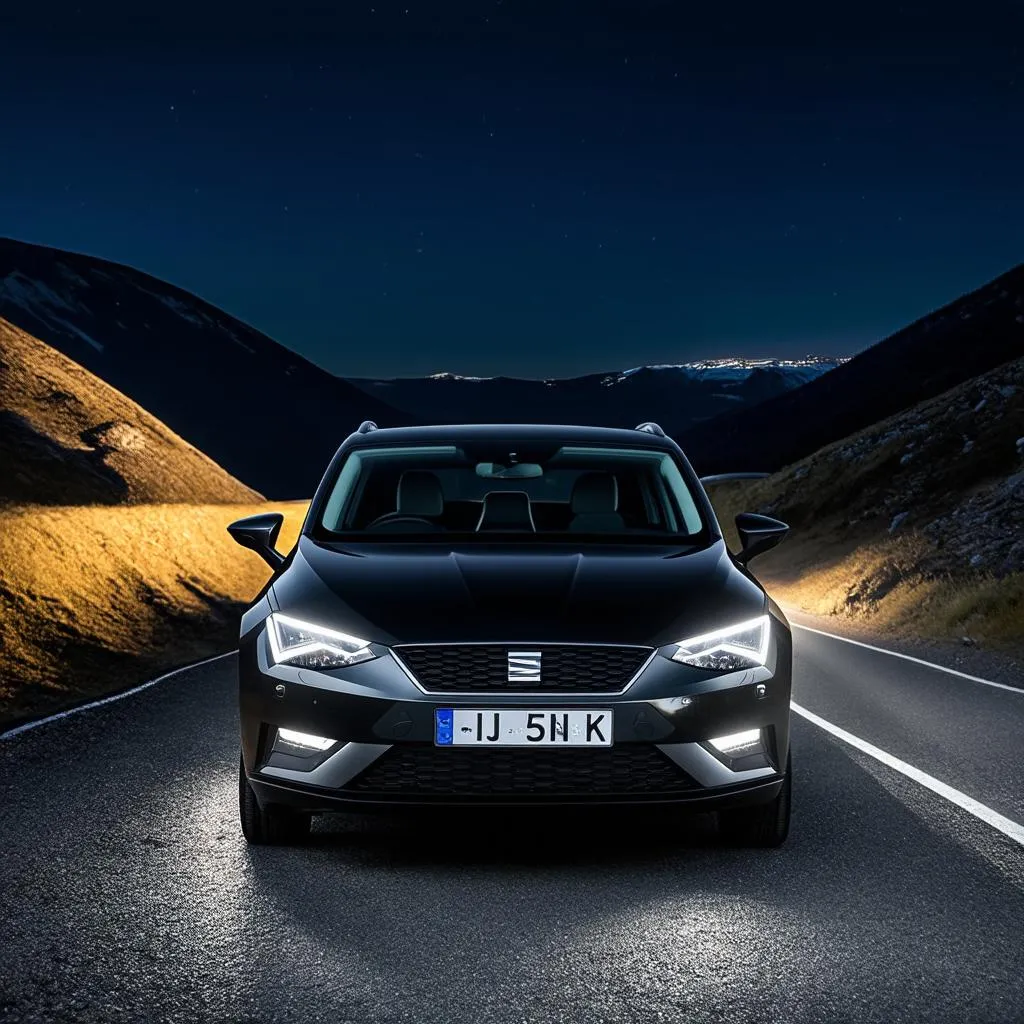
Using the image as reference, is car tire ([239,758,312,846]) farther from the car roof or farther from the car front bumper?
the car roof

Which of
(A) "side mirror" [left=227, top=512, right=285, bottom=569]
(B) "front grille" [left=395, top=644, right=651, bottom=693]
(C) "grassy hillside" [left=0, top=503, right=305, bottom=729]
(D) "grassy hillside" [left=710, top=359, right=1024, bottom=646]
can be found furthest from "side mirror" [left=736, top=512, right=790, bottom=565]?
(D) "grassy hillside" [left=710, top=359, right=1024, bottom=646]

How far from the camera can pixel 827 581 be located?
42094mm

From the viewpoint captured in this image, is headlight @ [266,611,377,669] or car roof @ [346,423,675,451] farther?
car roof @ [346,423,675,451]

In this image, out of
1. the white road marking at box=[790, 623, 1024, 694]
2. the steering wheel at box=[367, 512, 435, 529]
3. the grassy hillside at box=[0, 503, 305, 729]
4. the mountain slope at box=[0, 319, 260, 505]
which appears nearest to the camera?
the steering wheel at box=[367, 512, 435, 529]

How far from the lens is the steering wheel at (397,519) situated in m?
6.58

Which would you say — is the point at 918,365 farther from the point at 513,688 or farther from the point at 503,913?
the point at 503,913

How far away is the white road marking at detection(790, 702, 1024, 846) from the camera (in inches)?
236

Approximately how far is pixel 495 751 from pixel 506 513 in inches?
77.0

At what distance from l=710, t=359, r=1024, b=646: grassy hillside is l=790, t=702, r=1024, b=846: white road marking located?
1142 centimetres

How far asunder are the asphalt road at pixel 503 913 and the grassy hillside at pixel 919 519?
48.9ft

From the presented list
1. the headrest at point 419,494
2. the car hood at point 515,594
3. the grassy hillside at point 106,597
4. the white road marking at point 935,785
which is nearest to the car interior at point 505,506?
the headrest at point 419,494

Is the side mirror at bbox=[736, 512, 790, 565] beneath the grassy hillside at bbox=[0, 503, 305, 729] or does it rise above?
above

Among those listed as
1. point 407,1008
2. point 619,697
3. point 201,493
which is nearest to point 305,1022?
point 407,1008

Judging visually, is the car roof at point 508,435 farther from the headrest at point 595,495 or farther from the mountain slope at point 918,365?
the mountain slope at point 918,365
